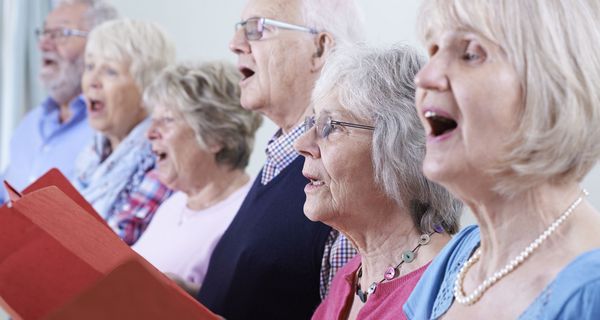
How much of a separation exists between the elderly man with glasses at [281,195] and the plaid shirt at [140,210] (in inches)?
30.1

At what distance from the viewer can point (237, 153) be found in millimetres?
2553

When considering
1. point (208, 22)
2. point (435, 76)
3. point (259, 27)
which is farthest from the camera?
point (208, 22)

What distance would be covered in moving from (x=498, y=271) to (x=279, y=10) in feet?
3.61

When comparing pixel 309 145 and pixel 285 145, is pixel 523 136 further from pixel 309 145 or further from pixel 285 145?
pixel 285 145

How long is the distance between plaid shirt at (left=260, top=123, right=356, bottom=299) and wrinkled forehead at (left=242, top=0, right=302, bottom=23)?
0.80 ft

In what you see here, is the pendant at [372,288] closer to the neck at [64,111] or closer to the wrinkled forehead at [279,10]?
the wrinkled forehead at [279,10]

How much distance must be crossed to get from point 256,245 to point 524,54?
98 cm

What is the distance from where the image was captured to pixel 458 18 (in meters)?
1.06

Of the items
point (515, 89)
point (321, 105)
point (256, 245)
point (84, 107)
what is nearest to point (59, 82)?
point (84, 107)

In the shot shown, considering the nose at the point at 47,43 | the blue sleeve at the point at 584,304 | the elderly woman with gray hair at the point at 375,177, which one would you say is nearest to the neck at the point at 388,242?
the elderly woman with gray hair at the point at 375,177

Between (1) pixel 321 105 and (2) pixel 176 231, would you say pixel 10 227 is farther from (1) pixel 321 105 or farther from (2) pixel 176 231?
(2) pixel 176 231

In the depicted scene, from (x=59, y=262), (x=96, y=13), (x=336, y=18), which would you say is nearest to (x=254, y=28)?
(x=336, y=18)

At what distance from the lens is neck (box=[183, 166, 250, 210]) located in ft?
8.27

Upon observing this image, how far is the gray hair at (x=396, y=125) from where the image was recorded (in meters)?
1.54
